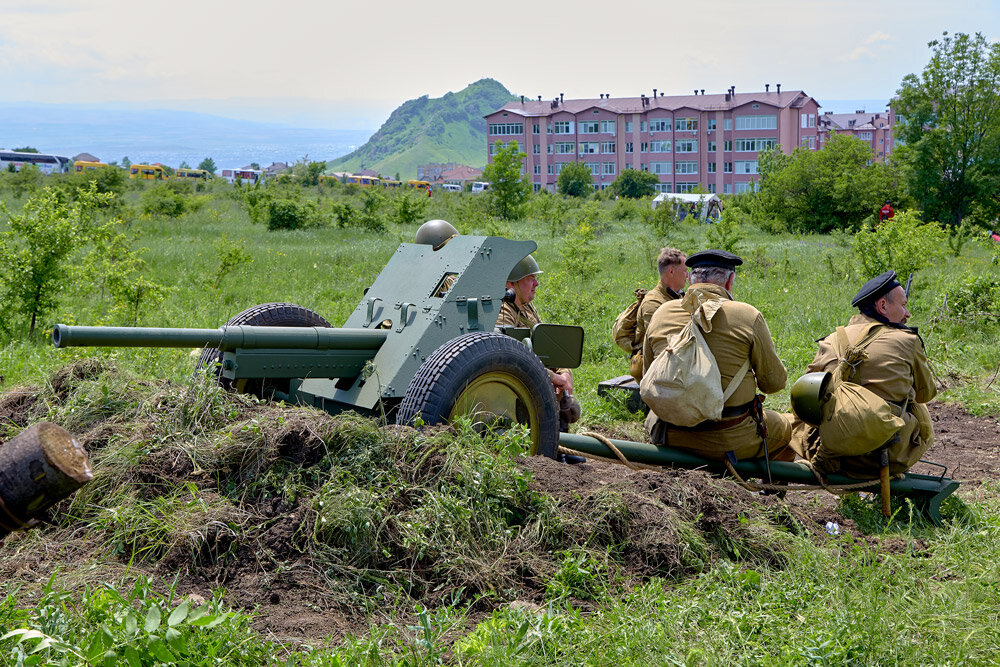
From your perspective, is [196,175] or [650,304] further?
[196,175]

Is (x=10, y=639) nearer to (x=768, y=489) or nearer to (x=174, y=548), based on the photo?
(x=174, y=548)

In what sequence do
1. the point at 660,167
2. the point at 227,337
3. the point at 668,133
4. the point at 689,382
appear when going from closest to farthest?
the point at 227,337 → the point at 689,382 → the point at 668,133 → the point at 660,167

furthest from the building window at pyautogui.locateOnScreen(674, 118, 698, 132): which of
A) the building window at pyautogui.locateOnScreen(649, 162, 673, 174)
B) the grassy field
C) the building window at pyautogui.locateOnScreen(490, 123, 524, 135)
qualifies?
the grassy field

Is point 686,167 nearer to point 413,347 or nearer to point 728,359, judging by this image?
point 728,359

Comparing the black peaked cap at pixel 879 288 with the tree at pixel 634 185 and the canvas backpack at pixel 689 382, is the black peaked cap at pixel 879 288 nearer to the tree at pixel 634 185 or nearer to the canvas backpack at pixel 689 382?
the canvas backpack at pixel 689 382

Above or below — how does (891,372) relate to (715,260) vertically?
below

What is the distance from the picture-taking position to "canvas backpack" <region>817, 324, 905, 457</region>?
569 cm

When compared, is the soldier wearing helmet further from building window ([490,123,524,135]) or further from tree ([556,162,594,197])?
building window ([490,123,524,135])

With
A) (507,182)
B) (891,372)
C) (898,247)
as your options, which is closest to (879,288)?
(891,372)

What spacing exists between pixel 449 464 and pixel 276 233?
2328cm

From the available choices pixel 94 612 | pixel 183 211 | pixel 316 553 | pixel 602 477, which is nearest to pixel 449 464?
pixel 316 553

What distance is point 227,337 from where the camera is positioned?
5227 mm

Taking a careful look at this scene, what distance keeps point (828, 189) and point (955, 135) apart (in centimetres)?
563

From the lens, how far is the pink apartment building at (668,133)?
97000mm
